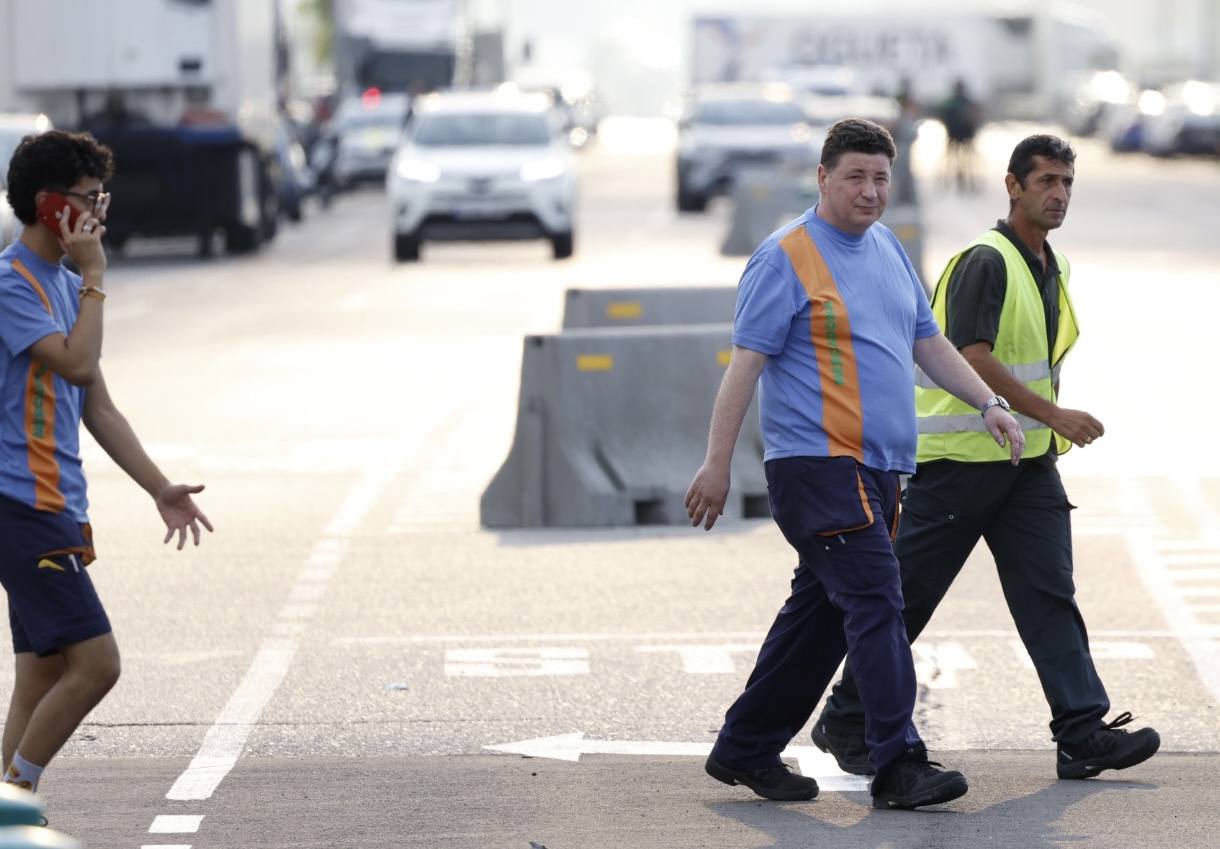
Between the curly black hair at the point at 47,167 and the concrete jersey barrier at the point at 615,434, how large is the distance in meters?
5.57

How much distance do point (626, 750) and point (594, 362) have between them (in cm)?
465

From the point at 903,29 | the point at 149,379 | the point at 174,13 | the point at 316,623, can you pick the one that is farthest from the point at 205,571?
the point at 903,29

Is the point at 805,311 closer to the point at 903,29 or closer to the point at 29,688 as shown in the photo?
the point at 29,688

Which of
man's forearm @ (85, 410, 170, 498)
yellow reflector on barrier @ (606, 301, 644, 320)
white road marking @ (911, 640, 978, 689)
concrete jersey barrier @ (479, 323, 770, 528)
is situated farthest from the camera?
yellow reflector on barrier @ (606, 301, 644, 320)

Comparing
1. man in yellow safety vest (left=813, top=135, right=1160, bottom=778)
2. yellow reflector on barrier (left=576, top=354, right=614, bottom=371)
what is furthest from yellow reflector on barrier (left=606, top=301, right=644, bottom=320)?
man in yellow safety vest (left=813, top=135, right=1160, bottom=778)

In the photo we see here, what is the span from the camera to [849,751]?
6828 millimetres

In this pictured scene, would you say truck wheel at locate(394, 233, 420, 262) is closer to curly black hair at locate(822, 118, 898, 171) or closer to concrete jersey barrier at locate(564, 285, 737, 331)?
concrete jersey barrier at locate(564, 285, 737, 331)

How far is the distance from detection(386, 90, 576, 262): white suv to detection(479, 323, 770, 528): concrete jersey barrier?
1666 centimetres

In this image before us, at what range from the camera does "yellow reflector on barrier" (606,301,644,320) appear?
49.4 ft

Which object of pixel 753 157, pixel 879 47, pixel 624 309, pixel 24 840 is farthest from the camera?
pixel 879 47

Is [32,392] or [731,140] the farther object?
[731,140]

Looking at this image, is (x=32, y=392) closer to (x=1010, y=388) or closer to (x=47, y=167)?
(x=47, y=167)

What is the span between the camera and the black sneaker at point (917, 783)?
6.27m

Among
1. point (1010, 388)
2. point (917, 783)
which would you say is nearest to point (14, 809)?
point (917, 783)
